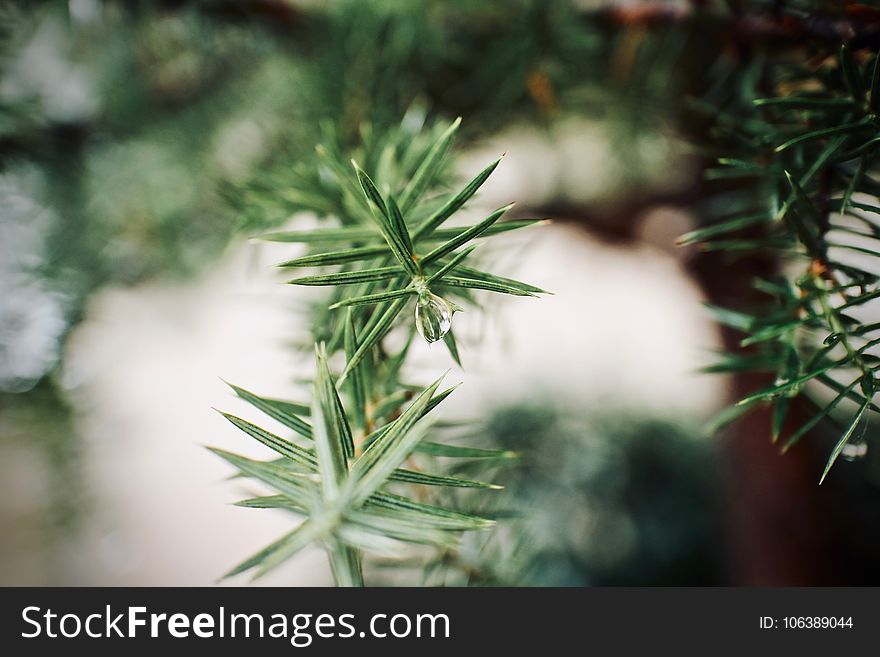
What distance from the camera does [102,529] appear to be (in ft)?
1.27

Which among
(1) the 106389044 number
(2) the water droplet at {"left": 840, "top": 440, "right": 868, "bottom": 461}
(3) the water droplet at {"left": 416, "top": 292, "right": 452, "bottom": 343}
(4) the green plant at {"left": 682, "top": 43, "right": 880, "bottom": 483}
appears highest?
(4) the green plant at {"left": 682, "top": 43, "right": 880, "bottom": 483}

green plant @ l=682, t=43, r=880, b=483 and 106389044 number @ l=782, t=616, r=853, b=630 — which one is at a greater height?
green plant @ l=682, t=43, r=880, b=483

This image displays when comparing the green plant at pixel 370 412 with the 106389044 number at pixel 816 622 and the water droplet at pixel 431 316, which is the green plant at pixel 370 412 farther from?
the 106389044 number at pixel 816 622

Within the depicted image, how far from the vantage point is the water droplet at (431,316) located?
111mm

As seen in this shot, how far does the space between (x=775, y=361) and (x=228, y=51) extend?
33 cm

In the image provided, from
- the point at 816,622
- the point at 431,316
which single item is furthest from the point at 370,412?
the point at 816,622

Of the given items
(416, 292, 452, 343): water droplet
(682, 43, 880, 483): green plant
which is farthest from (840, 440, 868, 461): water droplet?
(416, 292, 452, 343): water droplet

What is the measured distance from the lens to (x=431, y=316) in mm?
113

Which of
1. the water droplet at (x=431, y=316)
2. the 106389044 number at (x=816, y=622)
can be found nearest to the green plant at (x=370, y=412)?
the water droplet at (x=431, y=316)

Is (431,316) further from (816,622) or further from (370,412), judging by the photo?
(816,622)

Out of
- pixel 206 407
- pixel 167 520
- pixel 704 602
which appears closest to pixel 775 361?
pixel 704 602

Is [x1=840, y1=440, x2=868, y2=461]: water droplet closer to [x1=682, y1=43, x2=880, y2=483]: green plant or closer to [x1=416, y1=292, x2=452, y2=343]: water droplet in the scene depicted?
[x1=682, y1=43, x2=880, y2=483]: green plant

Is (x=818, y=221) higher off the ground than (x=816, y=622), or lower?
Answer: higher

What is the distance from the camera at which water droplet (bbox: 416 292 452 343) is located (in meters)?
0.11
